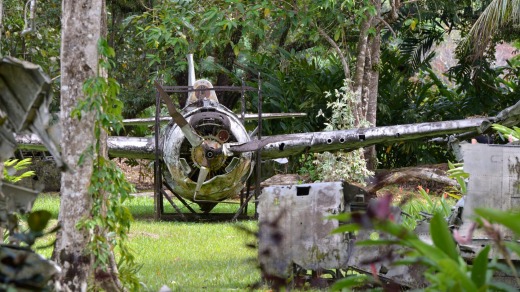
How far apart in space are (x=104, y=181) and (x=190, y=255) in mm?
5567

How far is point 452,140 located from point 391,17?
9378 mm

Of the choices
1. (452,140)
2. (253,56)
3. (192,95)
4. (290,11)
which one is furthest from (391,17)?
(452,140)

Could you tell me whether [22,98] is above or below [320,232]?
above

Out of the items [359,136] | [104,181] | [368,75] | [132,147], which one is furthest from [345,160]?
[104,181]

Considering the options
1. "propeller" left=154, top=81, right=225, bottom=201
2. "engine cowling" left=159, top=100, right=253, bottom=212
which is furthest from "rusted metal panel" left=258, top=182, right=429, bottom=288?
"engine cowling" left=159, top=100, right=253, bottom=212

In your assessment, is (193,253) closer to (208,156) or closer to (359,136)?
(208,156)

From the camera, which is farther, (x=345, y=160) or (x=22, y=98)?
(x=345, y=160)

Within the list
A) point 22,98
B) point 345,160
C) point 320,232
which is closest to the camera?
point 22,98

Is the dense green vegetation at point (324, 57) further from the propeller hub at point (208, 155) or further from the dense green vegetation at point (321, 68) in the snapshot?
the propeller hub at point (208, 155)

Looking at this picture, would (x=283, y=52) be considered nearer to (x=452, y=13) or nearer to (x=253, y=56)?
(x=253, y=56)

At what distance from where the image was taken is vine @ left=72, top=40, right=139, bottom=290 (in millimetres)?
6402

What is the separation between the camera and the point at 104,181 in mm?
6633

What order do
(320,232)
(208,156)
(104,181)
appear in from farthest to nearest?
1. (208,156)
2. (320,232)
3. (104,181)

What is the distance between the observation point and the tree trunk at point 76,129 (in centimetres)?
654
